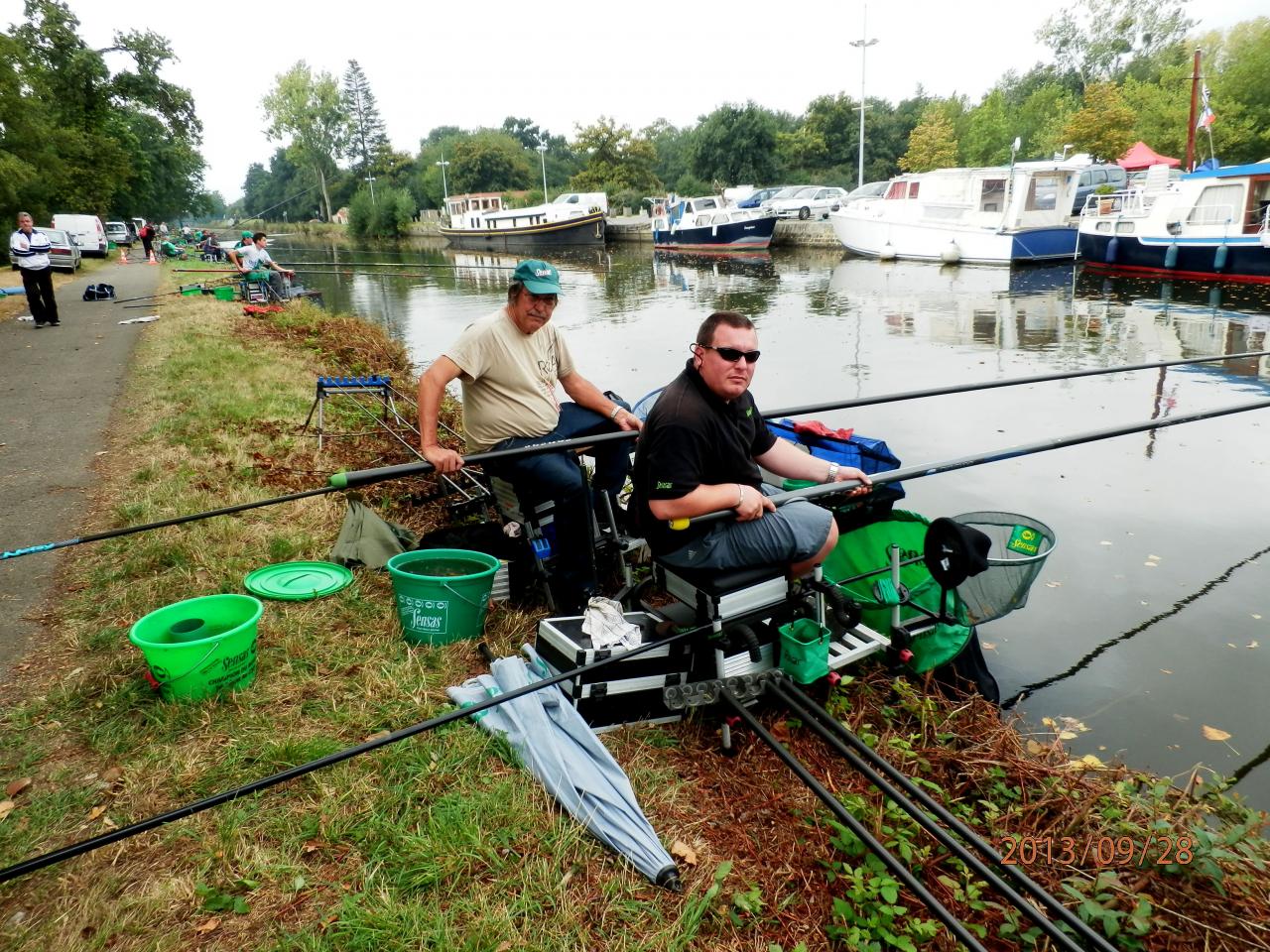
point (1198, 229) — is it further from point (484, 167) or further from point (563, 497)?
point (484, 167)

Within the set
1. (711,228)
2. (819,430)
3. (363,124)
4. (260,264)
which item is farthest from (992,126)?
(363,124)

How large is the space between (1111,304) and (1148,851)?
1765 cm

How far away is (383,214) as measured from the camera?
236 feet

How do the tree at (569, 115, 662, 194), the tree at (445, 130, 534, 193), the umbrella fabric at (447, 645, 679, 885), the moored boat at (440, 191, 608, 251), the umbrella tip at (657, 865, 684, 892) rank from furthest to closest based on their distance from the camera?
the tree at (445, 130, 534, 193)
the tree at (569, 115, 662, 194)
the moored boat at (440, 191, 608, 251)
the umbrella fabric at (447, 645, 679, 885)
the umbrella tip at (657, 865, 684, 892)

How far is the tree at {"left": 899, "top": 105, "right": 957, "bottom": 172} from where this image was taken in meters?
46.7

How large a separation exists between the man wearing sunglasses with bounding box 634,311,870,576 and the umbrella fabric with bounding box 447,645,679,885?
2.47 ft

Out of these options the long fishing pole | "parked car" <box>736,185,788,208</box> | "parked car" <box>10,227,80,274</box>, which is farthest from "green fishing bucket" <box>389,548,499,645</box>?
"parked car" <box>736,185,788,208</box>

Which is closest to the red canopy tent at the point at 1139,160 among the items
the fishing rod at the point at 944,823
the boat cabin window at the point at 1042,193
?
the boat cabin window at the point at 1042,193

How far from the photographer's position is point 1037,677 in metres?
4.24

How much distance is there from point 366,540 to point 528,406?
1.39 meters

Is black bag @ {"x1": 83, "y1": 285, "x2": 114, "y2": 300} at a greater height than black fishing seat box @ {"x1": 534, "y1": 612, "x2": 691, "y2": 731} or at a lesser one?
greater

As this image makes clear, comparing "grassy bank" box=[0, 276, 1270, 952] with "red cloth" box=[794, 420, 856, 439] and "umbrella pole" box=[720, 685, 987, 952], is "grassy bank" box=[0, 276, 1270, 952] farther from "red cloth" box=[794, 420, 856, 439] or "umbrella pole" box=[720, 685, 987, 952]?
"red cloth" box=[794, 420, 856, 439]

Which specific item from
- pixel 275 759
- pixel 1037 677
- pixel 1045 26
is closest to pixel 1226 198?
pixel 1037 677
